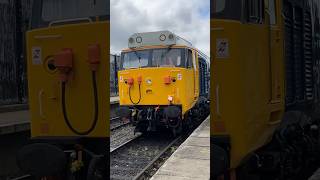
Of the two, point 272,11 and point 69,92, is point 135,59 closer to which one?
point 272,11

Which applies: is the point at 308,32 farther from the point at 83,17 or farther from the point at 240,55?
the point at 83,17

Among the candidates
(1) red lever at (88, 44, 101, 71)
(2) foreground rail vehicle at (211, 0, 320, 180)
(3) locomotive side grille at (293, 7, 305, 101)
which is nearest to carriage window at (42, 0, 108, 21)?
(1) red lever at (88, 44, 101, 71)

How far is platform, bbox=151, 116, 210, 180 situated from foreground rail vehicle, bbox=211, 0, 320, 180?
2285 millimetres

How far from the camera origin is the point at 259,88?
4.34m

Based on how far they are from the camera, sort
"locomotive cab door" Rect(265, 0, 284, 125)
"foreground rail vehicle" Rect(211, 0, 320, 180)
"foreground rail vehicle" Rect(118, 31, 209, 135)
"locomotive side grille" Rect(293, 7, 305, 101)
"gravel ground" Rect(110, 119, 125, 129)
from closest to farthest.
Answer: "foreground rail vehicle" Rect(211, 0, 320, 180), "locomotive cab door" Rect(265, 0, 284, 125), "locomotive side grille" Rect(293, 7, 305, 101), "foreground rail vehicle" Rect(118, 31, 209, 135), "gravel ground" Rect(110, 119, 125, 129)

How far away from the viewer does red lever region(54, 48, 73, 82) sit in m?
4.11

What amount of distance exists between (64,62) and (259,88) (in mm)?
1741

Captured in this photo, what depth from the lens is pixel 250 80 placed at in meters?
4.16

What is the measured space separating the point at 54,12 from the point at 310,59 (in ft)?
11.4

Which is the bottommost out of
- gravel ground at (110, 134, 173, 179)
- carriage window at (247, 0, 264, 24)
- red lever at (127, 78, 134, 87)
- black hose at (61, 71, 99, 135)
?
gravel ground at (110, 134, 173, 179)

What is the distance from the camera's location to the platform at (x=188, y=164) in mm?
7689

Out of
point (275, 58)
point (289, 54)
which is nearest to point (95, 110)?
point (275, 58)

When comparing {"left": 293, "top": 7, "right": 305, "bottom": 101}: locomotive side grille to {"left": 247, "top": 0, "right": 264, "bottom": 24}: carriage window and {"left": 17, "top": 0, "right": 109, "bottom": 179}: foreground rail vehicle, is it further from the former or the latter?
{"left": 17, "top": 0, "right": 109, "bottom": 179}: foreground rail vehicle

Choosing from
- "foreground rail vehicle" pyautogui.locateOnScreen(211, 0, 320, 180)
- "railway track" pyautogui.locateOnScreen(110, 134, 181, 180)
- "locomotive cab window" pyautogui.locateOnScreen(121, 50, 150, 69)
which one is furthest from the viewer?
"locomotive cab window" pyautogui.locateOnScreen(121, 50, 150, 69)
